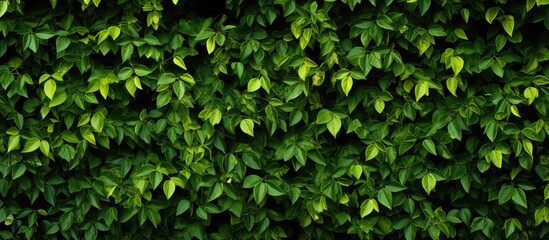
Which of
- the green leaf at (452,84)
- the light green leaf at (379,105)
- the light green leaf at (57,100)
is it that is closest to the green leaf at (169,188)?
the light green leaf at (57,100)

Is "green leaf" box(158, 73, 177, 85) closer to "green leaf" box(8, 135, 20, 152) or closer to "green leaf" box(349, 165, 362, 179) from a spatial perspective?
"green leaf" box(8, 135, 20, 152)

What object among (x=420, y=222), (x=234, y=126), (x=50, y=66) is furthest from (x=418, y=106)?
(x=50, y=66)

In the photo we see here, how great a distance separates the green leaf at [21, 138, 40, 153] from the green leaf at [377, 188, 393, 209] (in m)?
1.49

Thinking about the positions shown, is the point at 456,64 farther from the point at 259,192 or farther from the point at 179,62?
the point at 179,62

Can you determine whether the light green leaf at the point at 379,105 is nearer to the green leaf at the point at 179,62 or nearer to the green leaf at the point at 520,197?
the green leaf at the point at 520,197

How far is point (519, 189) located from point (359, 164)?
0.72m

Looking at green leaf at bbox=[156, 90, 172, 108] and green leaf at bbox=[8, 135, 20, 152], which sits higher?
green leaf at bbox=[156, 90, 172, 108]

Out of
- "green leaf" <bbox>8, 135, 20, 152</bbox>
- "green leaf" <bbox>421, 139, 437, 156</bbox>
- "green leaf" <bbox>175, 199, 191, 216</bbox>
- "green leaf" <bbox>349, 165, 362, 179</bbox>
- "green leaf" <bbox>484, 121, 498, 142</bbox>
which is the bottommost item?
"green leaf" <bbox>175, 199, 191, 216</bbox>

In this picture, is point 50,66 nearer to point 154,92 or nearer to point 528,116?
point 154,92

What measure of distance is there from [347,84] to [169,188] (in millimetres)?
877

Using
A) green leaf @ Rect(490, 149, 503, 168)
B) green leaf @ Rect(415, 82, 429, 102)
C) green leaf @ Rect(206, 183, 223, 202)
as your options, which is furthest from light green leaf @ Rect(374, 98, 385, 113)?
green leaf @ Rect(206, 183, 223, 202)

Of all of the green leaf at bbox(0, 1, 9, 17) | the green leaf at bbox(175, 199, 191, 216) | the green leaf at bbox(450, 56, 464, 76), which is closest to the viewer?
the green leaf at bbox(0, 1, 9, 17)

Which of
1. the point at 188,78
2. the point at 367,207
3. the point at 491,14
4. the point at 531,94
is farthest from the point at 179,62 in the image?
the point at 531,94

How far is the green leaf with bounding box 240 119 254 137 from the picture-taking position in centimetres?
320
